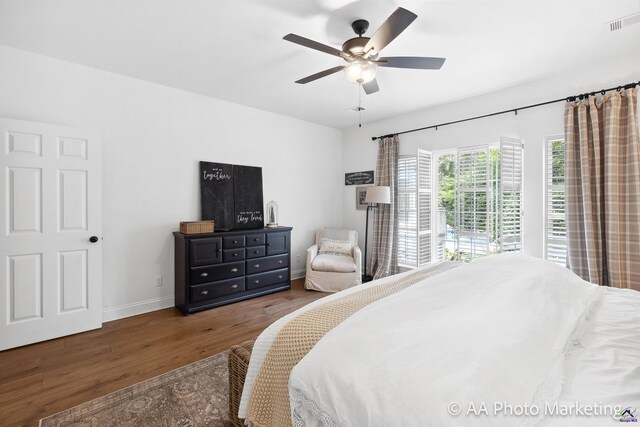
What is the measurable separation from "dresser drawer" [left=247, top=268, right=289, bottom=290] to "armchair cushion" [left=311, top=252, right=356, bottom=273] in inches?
17.2

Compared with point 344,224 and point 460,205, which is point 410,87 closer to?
point 460,205

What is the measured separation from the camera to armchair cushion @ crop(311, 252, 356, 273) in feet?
13.5

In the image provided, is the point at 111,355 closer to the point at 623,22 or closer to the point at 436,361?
the point at 436,361

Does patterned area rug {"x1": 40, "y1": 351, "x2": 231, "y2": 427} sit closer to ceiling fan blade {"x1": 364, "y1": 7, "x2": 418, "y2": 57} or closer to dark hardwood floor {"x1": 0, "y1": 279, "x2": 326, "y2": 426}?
dark hardwood floor {"x1": 0, "y1": 279, "x2": 326, "y2": 426}

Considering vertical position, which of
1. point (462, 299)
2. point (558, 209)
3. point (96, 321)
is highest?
point (558, 209)

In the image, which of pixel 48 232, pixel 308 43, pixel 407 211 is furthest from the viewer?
pixel 407 211

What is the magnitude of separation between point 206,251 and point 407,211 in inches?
115

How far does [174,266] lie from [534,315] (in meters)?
3.60

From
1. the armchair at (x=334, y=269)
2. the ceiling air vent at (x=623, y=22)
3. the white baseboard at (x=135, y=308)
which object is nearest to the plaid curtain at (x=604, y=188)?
the ceiling air vent at (x=623, y=22)

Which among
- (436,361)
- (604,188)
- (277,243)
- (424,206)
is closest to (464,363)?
(436,361)

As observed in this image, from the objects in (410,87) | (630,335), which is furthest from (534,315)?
(410,87)

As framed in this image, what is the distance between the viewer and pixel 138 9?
6.88 ft

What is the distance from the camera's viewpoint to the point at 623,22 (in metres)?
2.15

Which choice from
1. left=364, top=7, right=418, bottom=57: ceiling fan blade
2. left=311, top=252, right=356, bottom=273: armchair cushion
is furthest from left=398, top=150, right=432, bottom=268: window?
left=364, top=7, right=418, bottom=57: ceiling fan blade
